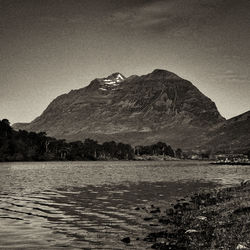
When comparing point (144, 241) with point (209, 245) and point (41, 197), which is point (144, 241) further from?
point (41, 197)

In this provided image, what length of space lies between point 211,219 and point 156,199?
77.6ft

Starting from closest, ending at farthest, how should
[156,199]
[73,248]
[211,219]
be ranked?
1. [73,248]
2. [211,219]
3. [156,199]

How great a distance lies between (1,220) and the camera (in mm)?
36250

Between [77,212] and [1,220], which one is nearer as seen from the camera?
[1,220]

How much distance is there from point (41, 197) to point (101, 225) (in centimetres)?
2519

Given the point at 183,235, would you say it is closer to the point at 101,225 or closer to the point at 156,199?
the point at 101,225

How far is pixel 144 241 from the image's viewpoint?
27.6 m

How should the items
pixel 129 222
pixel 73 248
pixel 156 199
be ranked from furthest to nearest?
1. pixel 156 199
2. pixel 129 222
3. pixel 73 248

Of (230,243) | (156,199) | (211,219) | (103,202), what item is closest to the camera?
(230,243)

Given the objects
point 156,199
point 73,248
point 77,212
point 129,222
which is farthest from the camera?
point 156,199

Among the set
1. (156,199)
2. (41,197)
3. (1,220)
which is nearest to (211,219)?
(1,220)

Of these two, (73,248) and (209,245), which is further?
(73,248)

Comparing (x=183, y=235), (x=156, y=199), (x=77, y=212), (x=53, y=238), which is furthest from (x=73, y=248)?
(x=156, y=199)

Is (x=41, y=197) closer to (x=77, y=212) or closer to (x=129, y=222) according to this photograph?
(x=77, y=212)
